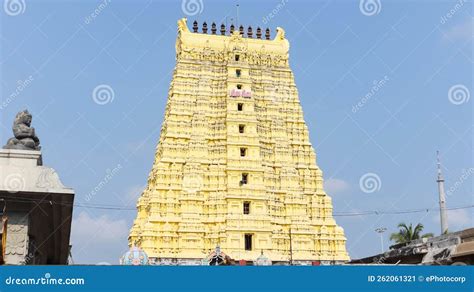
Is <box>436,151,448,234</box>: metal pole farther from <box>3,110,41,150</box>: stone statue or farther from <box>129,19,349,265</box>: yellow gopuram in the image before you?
<box>3,110,41,150</box>: stone statue

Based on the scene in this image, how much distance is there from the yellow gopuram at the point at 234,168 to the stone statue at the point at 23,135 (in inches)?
1097

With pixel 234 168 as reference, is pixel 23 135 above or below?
below

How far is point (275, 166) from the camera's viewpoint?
1863 inches

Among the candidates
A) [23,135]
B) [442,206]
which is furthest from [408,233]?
[23,135]

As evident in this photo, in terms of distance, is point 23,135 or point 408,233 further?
point 408,233

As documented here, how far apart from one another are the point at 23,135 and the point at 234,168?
31.4 m

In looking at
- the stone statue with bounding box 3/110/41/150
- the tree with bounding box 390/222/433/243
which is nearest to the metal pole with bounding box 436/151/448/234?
the tree with bounding box 390/222/433/243

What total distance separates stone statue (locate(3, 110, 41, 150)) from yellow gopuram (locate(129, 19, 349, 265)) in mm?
27874

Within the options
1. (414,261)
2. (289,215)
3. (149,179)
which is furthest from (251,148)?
(414,261)

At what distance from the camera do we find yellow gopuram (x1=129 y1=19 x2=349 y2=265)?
141 feet

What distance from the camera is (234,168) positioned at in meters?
45.0

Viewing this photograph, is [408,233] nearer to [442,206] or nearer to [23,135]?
[442,206]
